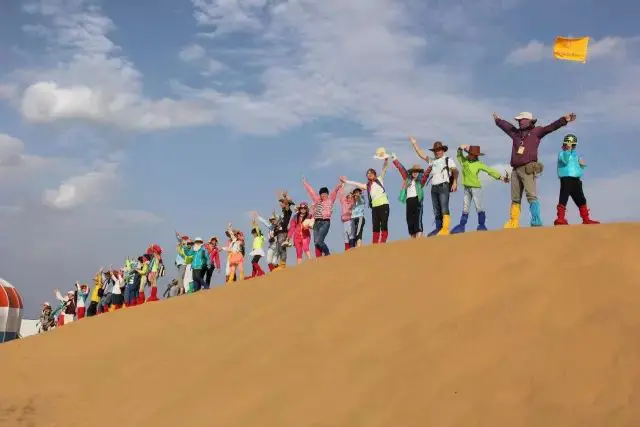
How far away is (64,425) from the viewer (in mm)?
6969

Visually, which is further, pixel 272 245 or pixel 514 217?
pixel 272 245

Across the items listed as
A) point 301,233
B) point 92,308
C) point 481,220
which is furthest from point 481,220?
point 92,308

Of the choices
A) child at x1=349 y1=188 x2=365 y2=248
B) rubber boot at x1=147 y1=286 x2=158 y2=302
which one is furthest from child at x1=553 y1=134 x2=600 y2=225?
rubber boot at x1=147 y1=286 x2=158 y2=302

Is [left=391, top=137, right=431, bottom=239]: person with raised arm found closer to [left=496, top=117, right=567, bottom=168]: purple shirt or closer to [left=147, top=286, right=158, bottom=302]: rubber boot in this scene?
[left=496, top=117, right=567, bottom=168]: purple shirt

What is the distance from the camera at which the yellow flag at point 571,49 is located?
9.53 meters

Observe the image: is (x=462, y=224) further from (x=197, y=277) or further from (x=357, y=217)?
(x=197, y=277)

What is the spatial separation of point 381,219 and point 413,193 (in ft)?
2.95

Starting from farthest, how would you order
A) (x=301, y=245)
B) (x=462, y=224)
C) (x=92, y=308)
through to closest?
1. (x=92, y=308)
2. (x=301, y=245)
3. (x=462, y=224)

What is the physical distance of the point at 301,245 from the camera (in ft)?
46.6

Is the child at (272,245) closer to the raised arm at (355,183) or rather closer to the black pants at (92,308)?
the raised arm at (355,183)

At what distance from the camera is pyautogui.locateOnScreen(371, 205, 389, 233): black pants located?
40.7 feet

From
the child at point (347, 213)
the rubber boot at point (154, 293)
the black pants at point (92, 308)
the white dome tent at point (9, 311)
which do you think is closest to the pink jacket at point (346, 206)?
the child at point (347, 213)

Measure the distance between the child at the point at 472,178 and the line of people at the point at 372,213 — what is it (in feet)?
0.06

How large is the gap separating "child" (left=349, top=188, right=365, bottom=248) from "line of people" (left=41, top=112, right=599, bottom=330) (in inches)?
0.8
